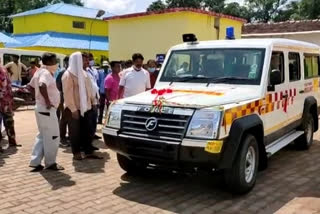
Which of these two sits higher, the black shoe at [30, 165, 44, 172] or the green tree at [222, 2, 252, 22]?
the green tree at [222, 2, 252, 22]

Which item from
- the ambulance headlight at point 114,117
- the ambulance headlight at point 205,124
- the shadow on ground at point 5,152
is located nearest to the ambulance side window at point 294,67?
the ambulance headlight at point 205,124

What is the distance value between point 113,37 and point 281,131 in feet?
43.8

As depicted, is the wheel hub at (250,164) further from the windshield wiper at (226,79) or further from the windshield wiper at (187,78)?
the windshield wiper at (187,78)

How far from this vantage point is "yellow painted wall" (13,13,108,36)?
3173 cm

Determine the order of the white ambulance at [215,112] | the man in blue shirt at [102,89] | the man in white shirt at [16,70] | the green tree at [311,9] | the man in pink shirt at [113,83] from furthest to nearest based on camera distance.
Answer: the green tree at [311,9] < the man in white shirt at [16,70] < the man in blue shirt at [102,89] < the man in pink shirt at [113,83] < the white ambulance at [215,112]

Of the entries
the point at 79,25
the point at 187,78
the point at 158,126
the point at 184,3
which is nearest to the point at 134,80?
the point at 187,78

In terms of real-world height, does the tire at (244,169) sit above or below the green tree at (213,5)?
below

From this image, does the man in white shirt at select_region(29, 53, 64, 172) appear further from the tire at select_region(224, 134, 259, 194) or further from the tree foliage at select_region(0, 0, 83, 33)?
the tree foliage at select_region(0, 0, 83, 33)

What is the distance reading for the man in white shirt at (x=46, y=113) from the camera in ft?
19.2

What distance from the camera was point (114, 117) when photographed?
5.23 metres

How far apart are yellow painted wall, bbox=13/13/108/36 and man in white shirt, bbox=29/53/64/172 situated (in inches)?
1064

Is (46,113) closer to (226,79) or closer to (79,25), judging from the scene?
(226,79)

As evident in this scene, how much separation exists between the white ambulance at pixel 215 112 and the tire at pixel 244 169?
11 mm

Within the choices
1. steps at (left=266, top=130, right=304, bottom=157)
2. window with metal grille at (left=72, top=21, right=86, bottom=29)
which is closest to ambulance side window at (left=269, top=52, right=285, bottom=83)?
steps at (left=266, top=130, right=304, bottom=157)
